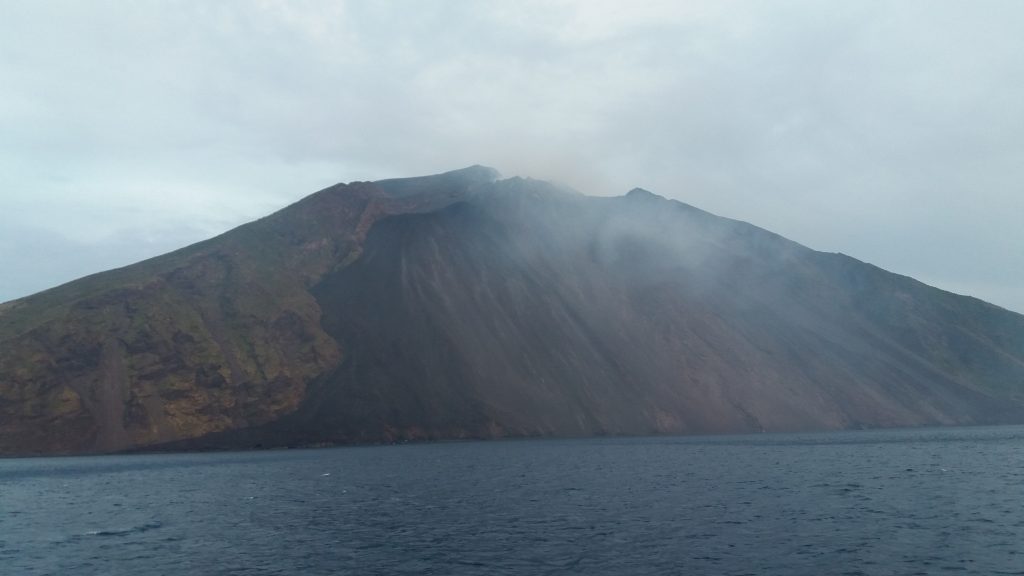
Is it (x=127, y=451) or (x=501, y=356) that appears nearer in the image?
(x=127, y=451)

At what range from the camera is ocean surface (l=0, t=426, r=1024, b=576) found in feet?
129

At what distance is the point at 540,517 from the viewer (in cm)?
5294

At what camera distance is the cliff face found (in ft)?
479

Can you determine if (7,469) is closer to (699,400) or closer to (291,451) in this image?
(291,451)

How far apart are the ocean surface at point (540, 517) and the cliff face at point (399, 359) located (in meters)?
47.9

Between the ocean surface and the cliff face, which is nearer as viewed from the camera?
the ocean surface

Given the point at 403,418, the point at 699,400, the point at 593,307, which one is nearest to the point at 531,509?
the point at 403,418

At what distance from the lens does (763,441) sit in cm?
12950

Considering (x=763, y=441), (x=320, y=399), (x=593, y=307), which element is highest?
(x=593, y=307)

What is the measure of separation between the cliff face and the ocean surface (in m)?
47.9

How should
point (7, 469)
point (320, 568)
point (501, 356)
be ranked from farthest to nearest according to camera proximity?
point (501, 356) → point (7, 469) → point (320, 568)

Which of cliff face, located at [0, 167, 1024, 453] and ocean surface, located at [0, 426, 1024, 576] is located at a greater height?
cliff face, located at [0, 167, 1024, 453]

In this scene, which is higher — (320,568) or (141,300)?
(141,300)

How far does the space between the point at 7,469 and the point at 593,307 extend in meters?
116
